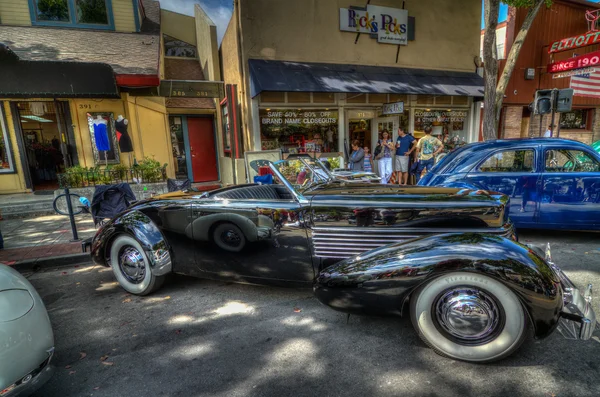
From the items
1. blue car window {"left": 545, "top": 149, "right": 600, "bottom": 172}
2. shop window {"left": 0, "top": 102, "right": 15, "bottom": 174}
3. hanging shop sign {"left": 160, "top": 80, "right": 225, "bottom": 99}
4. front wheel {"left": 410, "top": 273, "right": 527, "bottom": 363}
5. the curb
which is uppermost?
hanging shop sign {"left": 160, "top": 80, "right": 225, "bottom": 99}

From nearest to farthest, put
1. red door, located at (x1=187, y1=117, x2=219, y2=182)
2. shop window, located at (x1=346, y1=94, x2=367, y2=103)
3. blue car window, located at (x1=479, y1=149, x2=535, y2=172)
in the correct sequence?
1. blue car window, located at (x1=479, y1=149, x2=535, y2=172)
2. shop window, located at (x1=346, y1=94, x2=367, y2=103)
3. red door, located at (x1=187, y1=117, x2=219, y2=182)

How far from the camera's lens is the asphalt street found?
200 centimetres

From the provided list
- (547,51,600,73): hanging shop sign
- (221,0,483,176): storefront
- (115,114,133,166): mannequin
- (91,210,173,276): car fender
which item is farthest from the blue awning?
(91,210,173,276): car fender

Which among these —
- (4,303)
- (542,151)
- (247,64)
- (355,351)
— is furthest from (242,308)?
(247,64)

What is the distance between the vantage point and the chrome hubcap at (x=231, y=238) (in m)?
3.04

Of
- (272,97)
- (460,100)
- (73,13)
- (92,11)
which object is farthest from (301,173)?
(73,13)

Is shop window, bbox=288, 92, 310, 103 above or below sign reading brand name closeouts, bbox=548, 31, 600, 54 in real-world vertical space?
below


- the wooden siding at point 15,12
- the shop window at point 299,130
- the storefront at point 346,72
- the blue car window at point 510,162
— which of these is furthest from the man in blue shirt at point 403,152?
the wooden siding at point 15,12

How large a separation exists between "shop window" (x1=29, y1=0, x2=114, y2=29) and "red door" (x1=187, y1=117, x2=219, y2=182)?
4.21 meters

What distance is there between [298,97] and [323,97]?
2.78 ft

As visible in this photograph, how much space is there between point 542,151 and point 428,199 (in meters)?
3.36

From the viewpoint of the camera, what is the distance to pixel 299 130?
9.95 metres

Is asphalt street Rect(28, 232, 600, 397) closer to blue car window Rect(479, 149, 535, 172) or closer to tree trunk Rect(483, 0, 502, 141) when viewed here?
A: blue car window Rect(479, 149, 535, 172)

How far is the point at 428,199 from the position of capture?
9.04 ft
